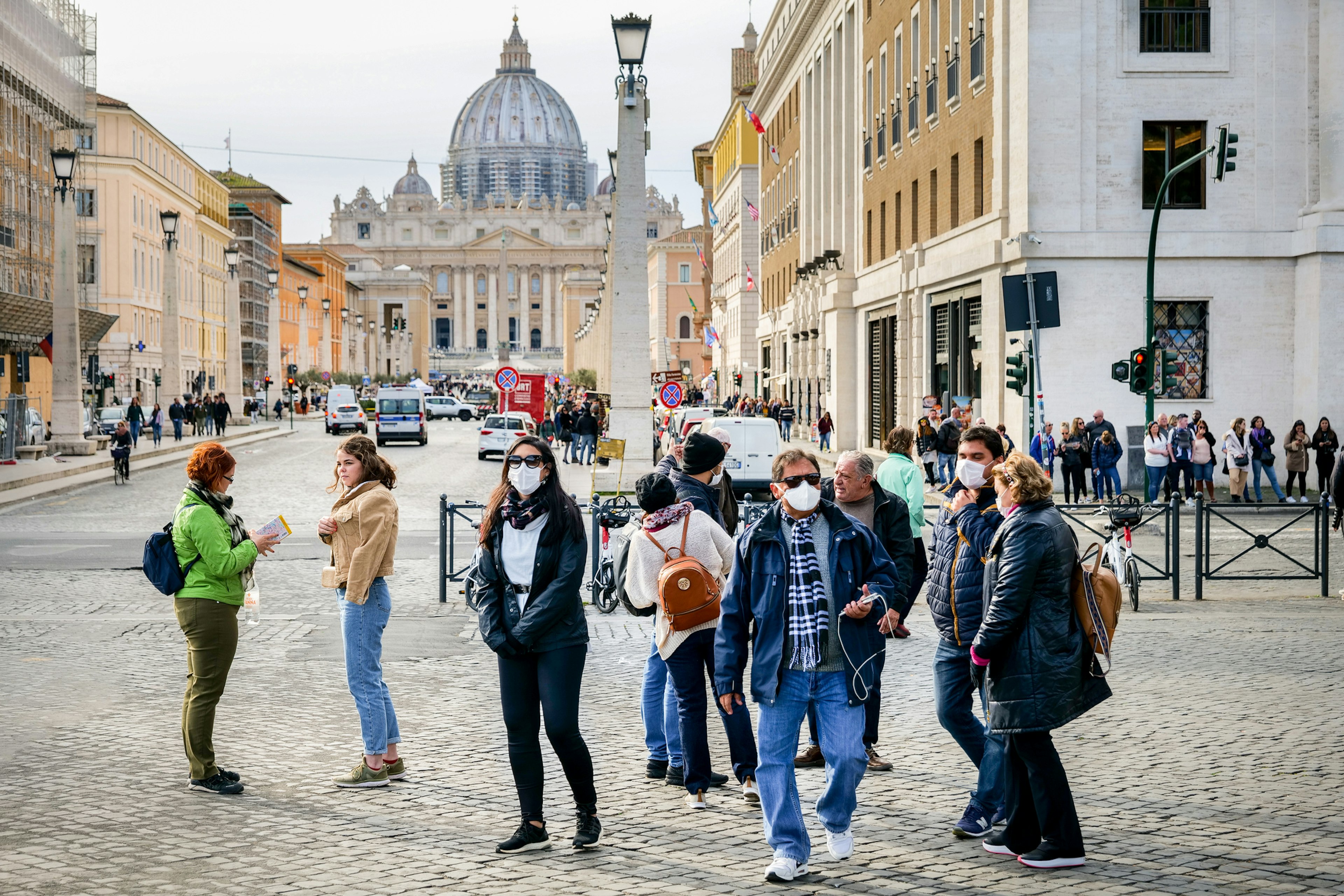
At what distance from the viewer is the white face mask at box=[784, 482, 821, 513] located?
Result: 18.7ft

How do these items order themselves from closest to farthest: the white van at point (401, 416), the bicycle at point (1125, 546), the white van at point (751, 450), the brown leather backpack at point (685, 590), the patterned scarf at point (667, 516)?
the brown leather backpack at point (685, 590)
the patterned scarf at point (667, 516)
the bicycle at point (1125, 546)
the white van at point (751, 450)
the white van at point (401, 416)

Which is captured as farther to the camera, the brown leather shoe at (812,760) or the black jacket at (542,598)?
the brown leather shoe at (812,760)

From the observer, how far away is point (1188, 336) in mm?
25500

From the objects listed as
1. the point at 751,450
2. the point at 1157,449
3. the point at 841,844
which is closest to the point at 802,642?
the point at 841,844

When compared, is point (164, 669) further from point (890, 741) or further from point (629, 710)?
point (890, 741)

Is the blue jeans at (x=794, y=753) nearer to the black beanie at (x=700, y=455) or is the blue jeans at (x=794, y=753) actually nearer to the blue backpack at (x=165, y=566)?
the black beanie at (x=700, y=455)

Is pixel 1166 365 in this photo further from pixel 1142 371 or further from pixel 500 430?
pixel 500 430

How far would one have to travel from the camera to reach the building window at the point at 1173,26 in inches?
992

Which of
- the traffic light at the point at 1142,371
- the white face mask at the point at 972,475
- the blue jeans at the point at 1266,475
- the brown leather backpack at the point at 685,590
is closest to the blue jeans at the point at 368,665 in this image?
the brown leather backpack at the point at 685,590

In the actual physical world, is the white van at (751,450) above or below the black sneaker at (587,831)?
above

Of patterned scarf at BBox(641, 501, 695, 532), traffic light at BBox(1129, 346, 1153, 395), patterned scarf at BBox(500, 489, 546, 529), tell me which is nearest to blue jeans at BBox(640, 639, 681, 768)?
patterned scarf at BBox(641, 501, 695, 532)

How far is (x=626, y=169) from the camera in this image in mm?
24703

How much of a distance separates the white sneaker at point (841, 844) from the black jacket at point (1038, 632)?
2.41 feet

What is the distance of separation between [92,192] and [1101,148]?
52388mm
